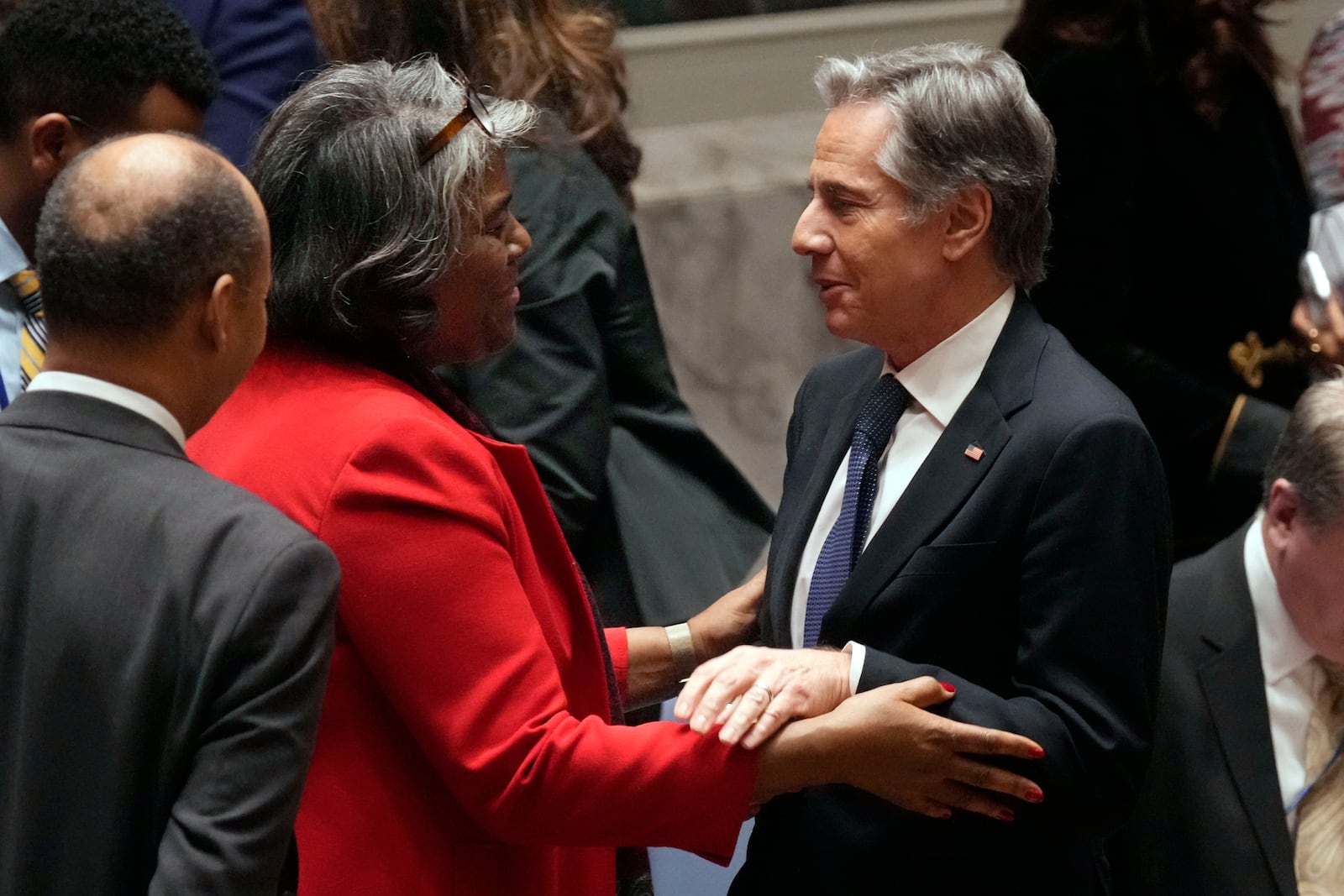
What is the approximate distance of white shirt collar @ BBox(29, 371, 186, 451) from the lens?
5.29ft

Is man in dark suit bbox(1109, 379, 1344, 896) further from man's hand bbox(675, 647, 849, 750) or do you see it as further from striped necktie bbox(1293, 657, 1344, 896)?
man's hand bbox(675, 647, 849, 750)

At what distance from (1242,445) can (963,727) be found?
1.47 metres

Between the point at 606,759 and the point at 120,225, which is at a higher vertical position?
the point at 120,225

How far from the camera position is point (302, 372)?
1.91 metres

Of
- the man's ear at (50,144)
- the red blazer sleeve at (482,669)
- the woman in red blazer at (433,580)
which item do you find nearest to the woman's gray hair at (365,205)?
the woman in red blazer at (433,580)

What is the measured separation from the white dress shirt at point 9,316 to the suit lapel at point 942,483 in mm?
1279

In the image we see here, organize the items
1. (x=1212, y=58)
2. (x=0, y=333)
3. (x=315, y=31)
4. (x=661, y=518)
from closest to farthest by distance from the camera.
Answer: (x=0, y=333)
(x=661, y=518)
(x=315, y=31)
(x=1212, y=58)

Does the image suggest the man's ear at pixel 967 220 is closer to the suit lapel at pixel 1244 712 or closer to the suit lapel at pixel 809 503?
the suit lapel at pixel 809 503

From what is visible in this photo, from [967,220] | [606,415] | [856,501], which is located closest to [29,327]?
[606,415]

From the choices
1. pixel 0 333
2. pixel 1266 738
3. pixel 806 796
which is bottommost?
pixel 1266 738

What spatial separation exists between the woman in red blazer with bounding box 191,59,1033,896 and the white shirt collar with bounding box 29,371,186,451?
19 cm

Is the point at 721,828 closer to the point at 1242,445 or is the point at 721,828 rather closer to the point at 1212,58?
the point at 1242,445

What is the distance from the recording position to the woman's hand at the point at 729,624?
239cm

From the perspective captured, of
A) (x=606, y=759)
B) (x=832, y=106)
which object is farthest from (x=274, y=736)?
(x=832, y=106)
